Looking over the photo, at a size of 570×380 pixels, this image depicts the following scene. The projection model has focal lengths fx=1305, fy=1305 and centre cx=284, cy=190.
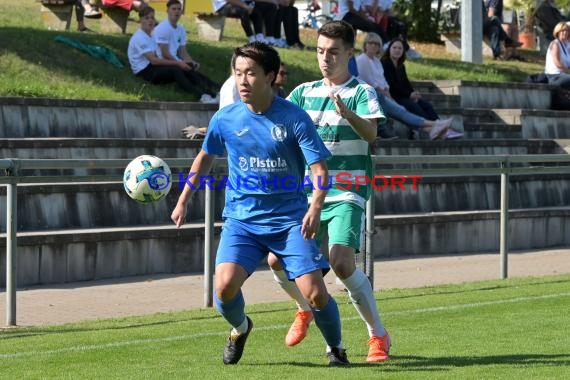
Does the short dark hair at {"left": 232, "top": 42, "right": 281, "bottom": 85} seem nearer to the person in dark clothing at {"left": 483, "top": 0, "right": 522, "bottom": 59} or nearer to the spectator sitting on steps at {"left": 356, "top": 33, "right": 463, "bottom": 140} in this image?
the spectator sitting on steps at {"left": 356, "top": 33, "right": 463, "bottom": 140}

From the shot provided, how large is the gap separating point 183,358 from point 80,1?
14.6 m

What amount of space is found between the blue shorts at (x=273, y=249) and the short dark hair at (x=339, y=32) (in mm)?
1427

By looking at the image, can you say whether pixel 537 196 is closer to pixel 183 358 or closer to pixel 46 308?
pixel 46 308

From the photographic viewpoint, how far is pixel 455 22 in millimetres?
30750

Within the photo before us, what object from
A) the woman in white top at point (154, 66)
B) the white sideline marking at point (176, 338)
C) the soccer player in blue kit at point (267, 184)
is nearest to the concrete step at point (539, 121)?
the woman in white top at point (154, 66)

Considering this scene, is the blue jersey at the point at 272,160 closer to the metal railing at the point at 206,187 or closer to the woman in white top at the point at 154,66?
the metal railing at the point at 206,187

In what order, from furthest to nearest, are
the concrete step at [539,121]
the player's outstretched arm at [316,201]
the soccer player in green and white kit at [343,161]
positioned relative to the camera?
the concrete step at [539,121], the soccer player in green and white kit at [343,161], the player's outstretched arm at [316,201]

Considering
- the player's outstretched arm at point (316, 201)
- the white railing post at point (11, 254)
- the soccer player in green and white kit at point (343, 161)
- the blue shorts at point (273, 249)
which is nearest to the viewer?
the player's outstretched arm at point (316, 201)

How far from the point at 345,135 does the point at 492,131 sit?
1237 centimetres

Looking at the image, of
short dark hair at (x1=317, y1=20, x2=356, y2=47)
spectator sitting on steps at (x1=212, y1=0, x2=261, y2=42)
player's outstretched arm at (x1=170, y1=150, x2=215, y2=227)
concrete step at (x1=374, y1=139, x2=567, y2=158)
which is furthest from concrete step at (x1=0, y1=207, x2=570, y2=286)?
spectator sitting on steps at (x1=212, y1=0, x2=261, y2=42)

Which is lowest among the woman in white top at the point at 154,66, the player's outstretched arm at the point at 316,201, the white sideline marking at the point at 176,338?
the white sideline marking at the point at 176,338

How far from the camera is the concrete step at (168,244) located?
12.3 meters

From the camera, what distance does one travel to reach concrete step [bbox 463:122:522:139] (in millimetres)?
20016

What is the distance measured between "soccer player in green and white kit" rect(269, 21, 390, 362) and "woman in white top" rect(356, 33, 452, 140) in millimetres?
9585
